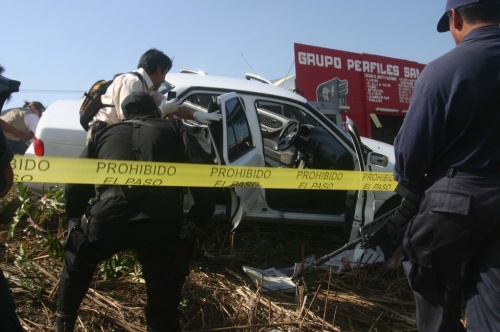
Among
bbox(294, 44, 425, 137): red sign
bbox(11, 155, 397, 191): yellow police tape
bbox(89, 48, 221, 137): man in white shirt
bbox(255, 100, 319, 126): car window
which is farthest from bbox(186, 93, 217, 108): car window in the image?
bbox(294, 44, 425, 137): red sign

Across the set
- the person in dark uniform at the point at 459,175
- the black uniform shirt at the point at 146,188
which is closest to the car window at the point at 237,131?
the black uniform shirt at the point at 146,188

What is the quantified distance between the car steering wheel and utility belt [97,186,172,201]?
2.33 m

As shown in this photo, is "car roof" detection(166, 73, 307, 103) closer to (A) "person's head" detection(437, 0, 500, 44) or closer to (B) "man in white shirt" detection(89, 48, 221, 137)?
(B) "man in white shirt" detection(89, 48, 221, 137)

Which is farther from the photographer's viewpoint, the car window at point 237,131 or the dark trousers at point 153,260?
the car window at point 237,131

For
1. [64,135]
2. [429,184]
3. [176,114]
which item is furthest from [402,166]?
[64,135]

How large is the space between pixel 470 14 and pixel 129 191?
6.26ft

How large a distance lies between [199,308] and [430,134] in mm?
2159

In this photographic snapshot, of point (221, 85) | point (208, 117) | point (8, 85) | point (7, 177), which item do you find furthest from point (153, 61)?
point (7, 177)

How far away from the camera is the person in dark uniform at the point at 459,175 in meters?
2.08

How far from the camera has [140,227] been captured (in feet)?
9.28

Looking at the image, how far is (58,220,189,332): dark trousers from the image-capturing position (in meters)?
2.83

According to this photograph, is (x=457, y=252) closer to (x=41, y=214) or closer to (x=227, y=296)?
(x=227, y=296)

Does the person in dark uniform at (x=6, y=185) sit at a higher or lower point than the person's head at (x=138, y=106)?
lower

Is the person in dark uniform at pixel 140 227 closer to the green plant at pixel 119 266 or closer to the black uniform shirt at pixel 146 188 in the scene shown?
the black uniform shirt at pixel 146 188
